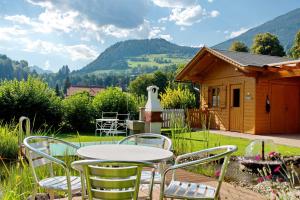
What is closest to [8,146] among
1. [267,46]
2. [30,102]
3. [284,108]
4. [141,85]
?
[30,102]

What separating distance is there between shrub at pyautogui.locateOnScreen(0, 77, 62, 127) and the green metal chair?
459 inches

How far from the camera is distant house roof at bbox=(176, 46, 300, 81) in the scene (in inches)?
497

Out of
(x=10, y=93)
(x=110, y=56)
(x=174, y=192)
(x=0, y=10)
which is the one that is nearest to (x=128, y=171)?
(x=174, y=192)

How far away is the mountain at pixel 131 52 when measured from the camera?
5098 inches

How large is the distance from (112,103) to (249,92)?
6048 millimetres

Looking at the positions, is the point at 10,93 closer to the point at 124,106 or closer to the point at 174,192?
the point at 124,106

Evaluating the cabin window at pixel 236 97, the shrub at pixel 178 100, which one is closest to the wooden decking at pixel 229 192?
the cabin window at pixel 236 97

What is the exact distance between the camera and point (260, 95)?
44.4 feet

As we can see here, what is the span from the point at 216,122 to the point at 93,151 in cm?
1348

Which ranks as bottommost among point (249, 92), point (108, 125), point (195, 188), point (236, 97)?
point (108, 125)

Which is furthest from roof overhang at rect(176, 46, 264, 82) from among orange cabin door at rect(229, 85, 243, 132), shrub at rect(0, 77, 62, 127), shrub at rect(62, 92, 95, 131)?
shrub at rect(0, 77, 62, 127)

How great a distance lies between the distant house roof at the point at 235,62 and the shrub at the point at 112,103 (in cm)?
347

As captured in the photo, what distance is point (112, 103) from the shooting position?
15.3 meters

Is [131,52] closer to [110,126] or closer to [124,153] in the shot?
[110,126]
